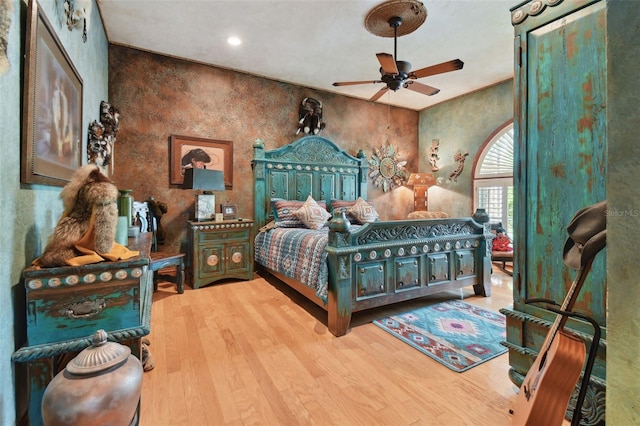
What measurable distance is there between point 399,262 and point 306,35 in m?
2.77

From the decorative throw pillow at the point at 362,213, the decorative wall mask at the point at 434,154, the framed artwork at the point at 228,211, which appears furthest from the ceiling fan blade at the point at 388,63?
the decorative wall mask at the point at 434,154

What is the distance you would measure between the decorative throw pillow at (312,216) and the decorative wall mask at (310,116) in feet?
5.04

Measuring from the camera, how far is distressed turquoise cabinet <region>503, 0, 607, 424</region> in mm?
1253

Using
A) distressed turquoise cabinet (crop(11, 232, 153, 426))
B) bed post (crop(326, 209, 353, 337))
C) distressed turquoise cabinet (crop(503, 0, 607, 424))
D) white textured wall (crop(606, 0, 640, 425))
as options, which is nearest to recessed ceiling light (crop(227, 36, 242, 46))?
bed post (crop(326, 209, 353, 337))

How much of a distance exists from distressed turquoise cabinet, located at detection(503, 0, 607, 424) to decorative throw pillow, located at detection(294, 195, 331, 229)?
2.42m

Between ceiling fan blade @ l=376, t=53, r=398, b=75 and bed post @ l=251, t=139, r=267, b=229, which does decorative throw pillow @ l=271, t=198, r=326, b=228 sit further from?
ceiling fan blade @ l=376, t=53, r=398, b=75

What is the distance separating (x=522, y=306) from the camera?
1.56 metres

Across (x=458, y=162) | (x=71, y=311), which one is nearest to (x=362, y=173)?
(x=458, y=162)

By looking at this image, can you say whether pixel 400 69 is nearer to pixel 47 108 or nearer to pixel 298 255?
pixel 298 255

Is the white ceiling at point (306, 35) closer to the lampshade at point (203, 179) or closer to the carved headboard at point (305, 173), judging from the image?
the carved headboard at point (305, 173)

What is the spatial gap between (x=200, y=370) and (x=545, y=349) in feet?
6.15

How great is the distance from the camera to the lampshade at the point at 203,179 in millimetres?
3350

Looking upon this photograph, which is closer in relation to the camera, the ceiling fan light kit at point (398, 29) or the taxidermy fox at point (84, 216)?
the taxidermy fox at point (84, 216)

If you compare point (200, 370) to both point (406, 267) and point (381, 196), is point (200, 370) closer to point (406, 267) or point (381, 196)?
point (406, 267)
